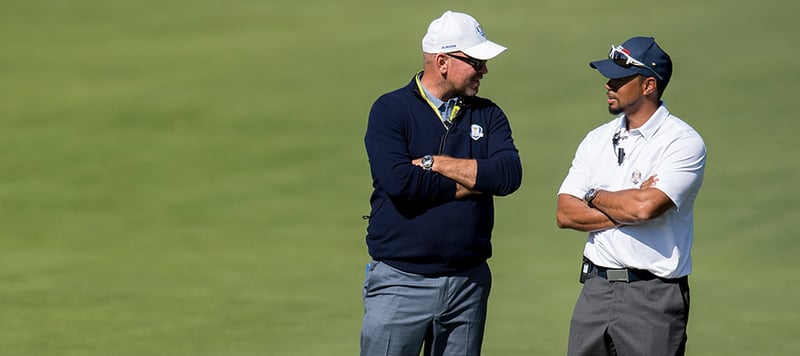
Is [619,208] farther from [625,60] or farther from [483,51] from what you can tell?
[483,51]

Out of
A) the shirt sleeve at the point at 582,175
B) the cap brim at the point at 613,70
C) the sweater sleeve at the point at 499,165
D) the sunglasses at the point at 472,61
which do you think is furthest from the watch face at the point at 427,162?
the cap brim at the point at 613,70

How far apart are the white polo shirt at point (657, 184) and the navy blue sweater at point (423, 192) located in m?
0.41

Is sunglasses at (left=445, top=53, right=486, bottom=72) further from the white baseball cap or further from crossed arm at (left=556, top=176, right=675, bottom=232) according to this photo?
crossed arm at (left=556, top=176, right=675, bottom=232)

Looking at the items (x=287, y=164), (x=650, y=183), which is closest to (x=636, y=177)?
Result: (x=650, y=183)

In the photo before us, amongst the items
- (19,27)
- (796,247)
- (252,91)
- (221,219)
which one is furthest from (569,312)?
(19,27)

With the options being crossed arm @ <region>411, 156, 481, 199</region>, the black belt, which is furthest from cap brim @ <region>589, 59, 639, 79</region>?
the black belt

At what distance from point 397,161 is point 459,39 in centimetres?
53

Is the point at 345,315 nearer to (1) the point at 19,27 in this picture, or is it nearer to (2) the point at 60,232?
(2) the point at 60,232

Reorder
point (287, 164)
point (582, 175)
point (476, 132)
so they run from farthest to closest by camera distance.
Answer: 1. point (287, 164)
2. point (582, 175)
3. point (476, 132)

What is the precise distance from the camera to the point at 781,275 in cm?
884

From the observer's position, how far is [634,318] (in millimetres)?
4500

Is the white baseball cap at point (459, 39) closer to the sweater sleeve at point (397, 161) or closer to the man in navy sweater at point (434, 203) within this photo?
the man in navy sweater at point (434, 203)

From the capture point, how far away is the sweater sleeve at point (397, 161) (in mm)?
4375

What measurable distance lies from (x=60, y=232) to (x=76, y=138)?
185 centimetres
